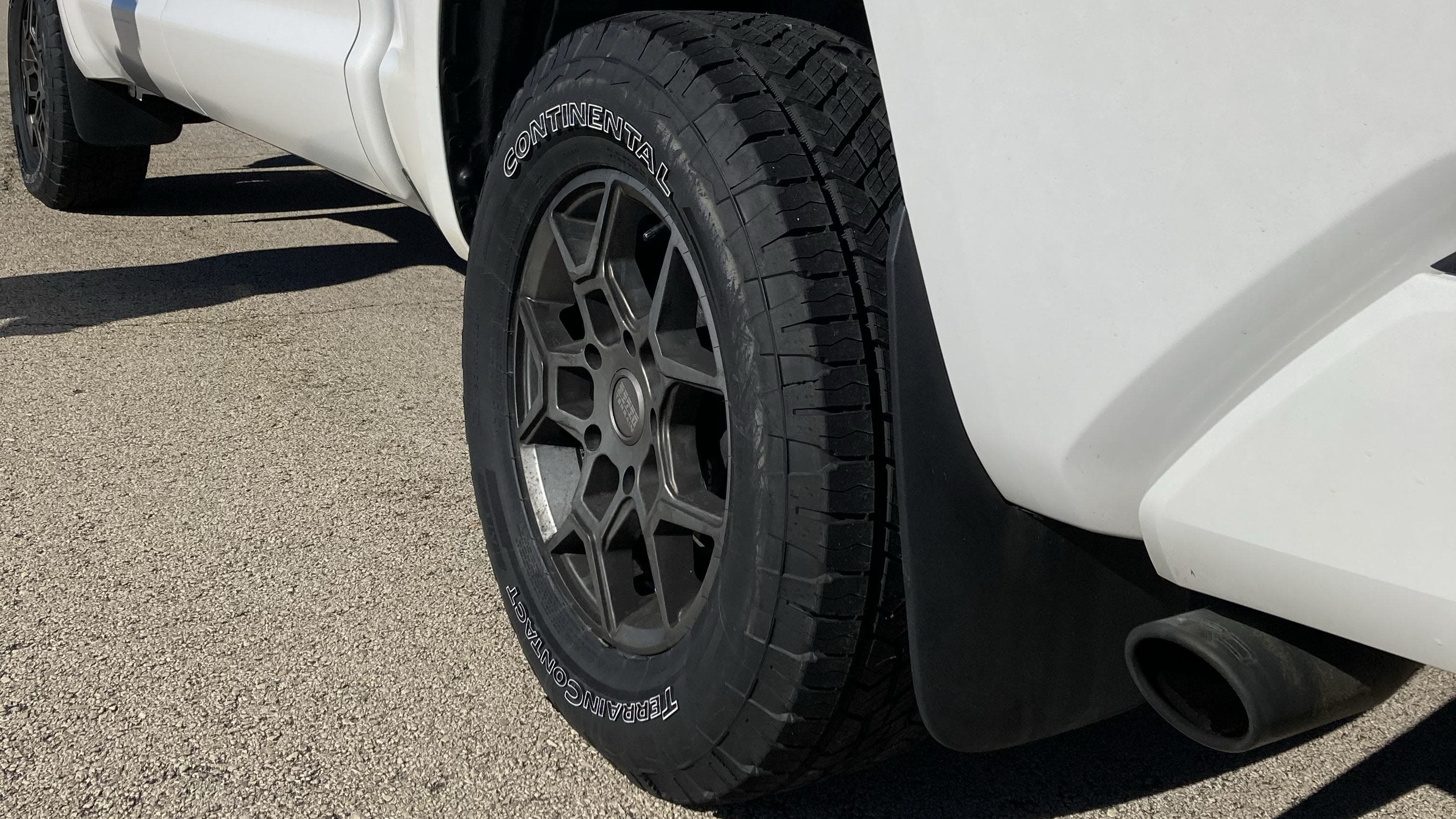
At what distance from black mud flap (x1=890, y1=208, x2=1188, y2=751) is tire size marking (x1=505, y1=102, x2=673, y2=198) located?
0.42 m

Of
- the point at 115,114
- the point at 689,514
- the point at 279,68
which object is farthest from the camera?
the point at 115,114

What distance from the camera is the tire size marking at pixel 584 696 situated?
1631mm

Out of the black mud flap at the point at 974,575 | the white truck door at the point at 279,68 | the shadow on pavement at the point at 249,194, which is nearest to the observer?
the black mud flap at the point at 974,575

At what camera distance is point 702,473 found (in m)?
1.80

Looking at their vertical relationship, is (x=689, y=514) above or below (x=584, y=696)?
above

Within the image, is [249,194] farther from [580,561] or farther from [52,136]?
[580,561]

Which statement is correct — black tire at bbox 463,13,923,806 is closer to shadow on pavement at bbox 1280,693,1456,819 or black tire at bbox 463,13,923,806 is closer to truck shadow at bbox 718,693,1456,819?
truck shadow at bbox 718,693,1456,819

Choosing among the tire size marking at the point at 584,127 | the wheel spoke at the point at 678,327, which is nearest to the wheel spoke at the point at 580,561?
the wheel spoke at the point at 678,327

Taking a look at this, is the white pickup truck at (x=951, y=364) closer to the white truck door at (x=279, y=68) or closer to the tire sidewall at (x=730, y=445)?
the tire sidewall at (x=730, y=445)

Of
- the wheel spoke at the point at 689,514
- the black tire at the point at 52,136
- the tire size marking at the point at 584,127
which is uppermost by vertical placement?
the tire size marking at the point at 584,127

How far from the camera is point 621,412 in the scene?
1827 millimetres

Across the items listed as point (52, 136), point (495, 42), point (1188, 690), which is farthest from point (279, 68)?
point (52, 136)

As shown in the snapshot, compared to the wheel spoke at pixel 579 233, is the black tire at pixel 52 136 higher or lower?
lower

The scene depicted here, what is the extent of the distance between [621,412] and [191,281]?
3145mm
